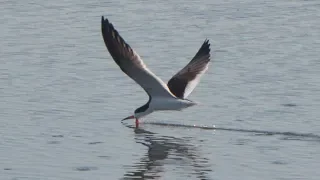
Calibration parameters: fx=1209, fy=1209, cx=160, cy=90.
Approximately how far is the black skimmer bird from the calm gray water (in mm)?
A: 265

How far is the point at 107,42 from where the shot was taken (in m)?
14.2

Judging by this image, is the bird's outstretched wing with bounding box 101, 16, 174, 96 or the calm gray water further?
the bird's outstretched wing with bounding box 101, 16, 174, 96

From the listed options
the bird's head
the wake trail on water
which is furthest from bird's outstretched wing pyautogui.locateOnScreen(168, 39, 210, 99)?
the wake trail on water

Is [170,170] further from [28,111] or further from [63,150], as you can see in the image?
[28,111]

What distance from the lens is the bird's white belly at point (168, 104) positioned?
14.7m

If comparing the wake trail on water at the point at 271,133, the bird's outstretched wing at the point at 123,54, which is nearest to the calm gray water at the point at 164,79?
the wake trail on water at the point at 271,133

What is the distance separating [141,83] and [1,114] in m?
1.83

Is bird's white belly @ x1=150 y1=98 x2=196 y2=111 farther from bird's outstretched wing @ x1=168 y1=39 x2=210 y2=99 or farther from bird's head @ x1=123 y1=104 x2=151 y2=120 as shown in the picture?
bird's outstretched wing @ x1=168 y1=39 x2=210 y2=99

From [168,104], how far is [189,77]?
895mm

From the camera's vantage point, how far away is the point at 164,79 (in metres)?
17.0

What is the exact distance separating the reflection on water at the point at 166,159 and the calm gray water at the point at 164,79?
0.01 metres

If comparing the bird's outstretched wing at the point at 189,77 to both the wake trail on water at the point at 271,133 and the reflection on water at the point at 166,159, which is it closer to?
the wake trail on water at the point at 271,133

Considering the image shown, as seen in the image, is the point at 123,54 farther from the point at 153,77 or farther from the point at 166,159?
the point at 166,159

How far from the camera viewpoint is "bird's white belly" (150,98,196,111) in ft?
48.1
